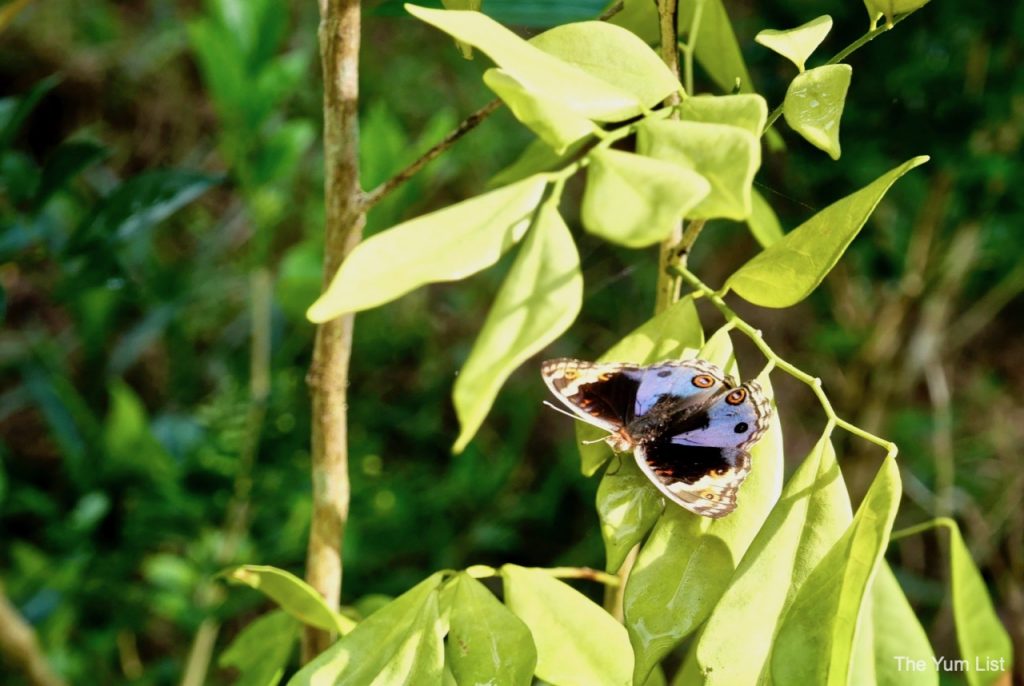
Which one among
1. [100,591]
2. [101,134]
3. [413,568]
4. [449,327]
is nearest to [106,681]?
[100,591]

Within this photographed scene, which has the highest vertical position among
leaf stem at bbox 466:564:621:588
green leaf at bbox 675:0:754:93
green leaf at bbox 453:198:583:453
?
green leaf at bbox 453:198:583:453

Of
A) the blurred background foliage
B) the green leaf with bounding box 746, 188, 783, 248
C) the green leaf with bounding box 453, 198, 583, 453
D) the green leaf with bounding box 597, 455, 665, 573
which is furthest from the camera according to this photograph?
the blurred background foliage

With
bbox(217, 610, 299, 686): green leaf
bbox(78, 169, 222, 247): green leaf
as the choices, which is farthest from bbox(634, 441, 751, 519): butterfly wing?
bbox(78, 169, 222, 247): green leaf

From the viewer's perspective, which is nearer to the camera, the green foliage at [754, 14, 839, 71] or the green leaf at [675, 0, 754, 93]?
the green foliage at [754, 14, 839, 71]

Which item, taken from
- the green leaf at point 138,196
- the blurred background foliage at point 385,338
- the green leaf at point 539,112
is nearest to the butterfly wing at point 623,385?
the green leaf at point 539,112

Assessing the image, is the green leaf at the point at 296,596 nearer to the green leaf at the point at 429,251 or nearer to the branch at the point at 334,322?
the branch at the point at 334,322

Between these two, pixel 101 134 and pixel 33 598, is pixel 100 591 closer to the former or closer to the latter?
pixel 33 598

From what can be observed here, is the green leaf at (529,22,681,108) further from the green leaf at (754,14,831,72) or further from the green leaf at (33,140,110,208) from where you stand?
the green leaf at (33,140,110,208)

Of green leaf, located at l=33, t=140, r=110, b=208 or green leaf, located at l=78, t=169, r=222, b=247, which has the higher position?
green leaf, located at l=33, t=140, r=110, b=208
